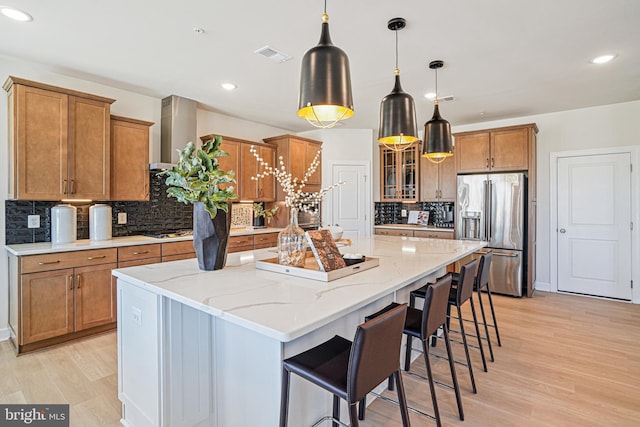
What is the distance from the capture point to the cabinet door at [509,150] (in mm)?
4605

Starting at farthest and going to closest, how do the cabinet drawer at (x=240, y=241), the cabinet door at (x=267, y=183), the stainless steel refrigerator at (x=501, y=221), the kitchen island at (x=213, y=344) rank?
the cabinet door at (x=267, y=183)
the stainless steel refrigerator at (x=501, y=221)
the cabinet drawer at (x=240, y=241)
the kitchen island at (x=213, y=344)

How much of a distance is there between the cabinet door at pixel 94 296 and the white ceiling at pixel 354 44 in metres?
1.99

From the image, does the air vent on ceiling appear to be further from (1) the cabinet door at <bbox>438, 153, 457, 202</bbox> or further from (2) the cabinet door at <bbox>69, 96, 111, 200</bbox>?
(1) the cabinet door at <bbox>438, 153, 457, 202</bbox>

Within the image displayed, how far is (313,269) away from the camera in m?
1.87

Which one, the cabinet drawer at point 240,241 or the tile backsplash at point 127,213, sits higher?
the tile backsplash at point 127,213

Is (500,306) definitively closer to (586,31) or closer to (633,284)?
(633,284)

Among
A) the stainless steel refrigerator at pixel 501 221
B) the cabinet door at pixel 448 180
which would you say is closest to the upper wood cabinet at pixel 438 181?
the cabinet door at pixel 448 180

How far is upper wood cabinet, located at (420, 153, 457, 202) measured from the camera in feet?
17.9

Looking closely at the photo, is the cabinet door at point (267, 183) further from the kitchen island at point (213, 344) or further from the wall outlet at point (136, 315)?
the wall outlet at point (136, 315)

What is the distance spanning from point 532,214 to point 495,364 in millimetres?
2765

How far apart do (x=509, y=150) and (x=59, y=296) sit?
552cm

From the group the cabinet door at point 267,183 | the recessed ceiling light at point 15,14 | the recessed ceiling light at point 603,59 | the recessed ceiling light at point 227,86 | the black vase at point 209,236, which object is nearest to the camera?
the black vase at point 209,236

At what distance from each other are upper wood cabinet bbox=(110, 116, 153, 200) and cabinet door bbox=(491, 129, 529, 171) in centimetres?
457

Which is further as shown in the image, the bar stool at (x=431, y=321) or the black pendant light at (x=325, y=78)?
the bar stool at (x=431, y=321)
